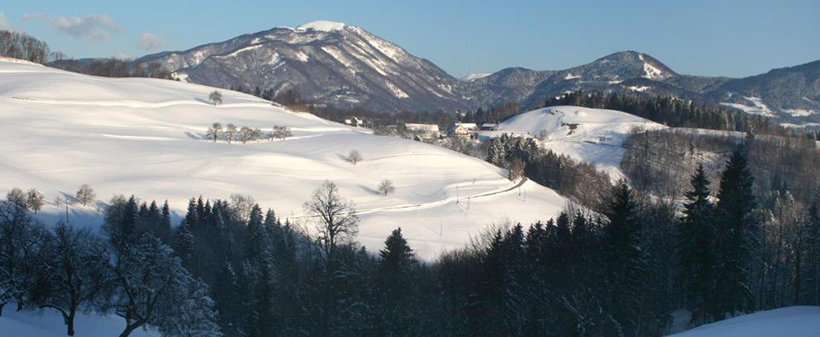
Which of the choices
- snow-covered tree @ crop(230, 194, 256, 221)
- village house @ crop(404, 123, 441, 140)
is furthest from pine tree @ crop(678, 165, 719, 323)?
village house @ crop(404, 123, 441, 140)

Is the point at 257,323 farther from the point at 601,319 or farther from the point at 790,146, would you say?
the point at 790,146

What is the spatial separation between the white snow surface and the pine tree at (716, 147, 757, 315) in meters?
24.6

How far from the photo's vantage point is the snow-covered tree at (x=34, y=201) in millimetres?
63312

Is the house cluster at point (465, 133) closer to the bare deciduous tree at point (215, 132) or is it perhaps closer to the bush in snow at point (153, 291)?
the bare deciduous tree at point (215, 132)

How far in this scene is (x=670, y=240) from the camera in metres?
40.3

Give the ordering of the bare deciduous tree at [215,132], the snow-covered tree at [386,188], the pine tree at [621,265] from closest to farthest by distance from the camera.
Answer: the pine tree at [621,265] < the snow-covered tree at [386,188] < the bare deciduous tree at [215,132]

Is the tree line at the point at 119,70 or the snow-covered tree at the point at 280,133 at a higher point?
the tree line at the point at 119,70

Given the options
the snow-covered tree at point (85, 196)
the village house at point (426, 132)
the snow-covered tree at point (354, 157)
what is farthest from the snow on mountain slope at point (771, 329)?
the village house at point (426, 132)

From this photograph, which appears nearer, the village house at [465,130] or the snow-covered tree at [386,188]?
the snow-covered tree at [386,188]

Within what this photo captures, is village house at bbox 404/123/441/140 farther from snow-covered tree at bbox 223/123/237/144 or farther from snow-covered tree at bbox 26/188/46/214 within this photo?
snow-covered tree at bbox 26/188/46/214

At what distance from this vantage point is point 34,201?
63594 mm

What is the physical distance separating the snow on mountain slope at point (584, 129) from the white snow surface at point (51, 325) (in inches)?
3933

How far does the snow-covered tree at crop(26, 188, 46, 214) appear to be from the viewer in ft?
208

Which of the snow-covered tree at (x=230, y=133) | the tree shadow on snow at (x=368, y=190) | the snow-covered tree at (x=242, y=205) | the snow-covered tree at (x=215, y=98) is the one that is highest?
the snow-covered tree at (x=215, y=98)
